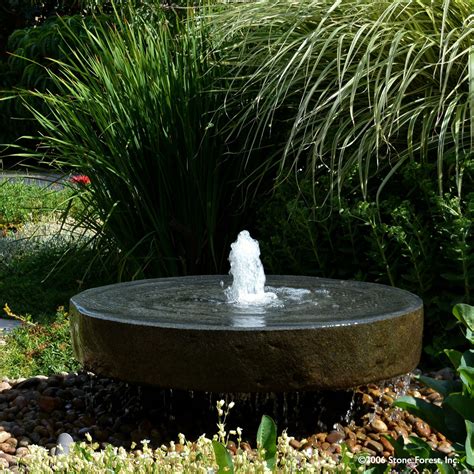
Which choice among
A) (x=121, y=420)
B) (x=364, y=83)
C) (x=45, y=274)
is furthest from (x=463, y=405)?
(x=45, y=274)

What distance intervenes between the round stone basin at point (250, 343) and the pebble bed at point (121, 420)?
0.93 feet

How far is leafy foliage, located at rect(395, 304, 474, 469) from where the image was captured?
2.48 m

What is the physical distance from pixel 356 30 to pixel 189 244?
1627 mm

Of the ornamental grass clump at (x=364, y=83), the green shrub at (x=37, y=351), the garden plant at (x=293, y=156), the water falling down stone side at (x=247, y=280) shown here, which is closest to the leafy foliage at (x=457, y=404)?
the garden plant at (x=293, y=156)

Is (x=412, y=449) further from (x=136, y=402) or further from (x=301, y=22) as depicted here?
(x=301, y=22)

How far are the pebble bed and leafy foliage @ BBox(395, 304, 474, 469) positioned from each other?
1.05 meters

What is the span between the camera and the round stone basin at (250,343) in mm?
3551

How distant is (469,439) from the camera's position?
2.31 metres

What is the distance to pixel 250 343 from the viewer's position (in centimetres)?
353

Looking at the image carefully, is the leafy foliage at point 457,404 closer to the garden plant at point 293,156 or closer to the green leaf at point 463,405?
the green leaf at point 463,405

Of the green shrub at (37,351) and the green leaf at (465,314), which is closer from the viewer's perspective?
the green leaf at (465,314)

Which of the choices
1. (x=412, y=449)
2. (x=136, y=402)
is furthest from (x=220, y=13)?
(x=412, y=449)

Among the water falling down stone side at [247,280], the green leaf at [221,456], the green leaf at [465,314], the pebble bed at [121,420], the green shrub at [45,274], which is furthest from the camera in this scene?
the green shrub at [45,274]

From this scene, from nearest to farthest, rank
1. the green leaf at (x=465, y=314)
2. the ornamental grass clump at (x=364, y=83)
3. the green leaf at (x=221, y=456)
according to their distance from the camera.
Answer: the green leaf at (x=221, y=456)
the green leaf at (x=465, y=314)
the ornamental grass clump at (x=364, y=83)
